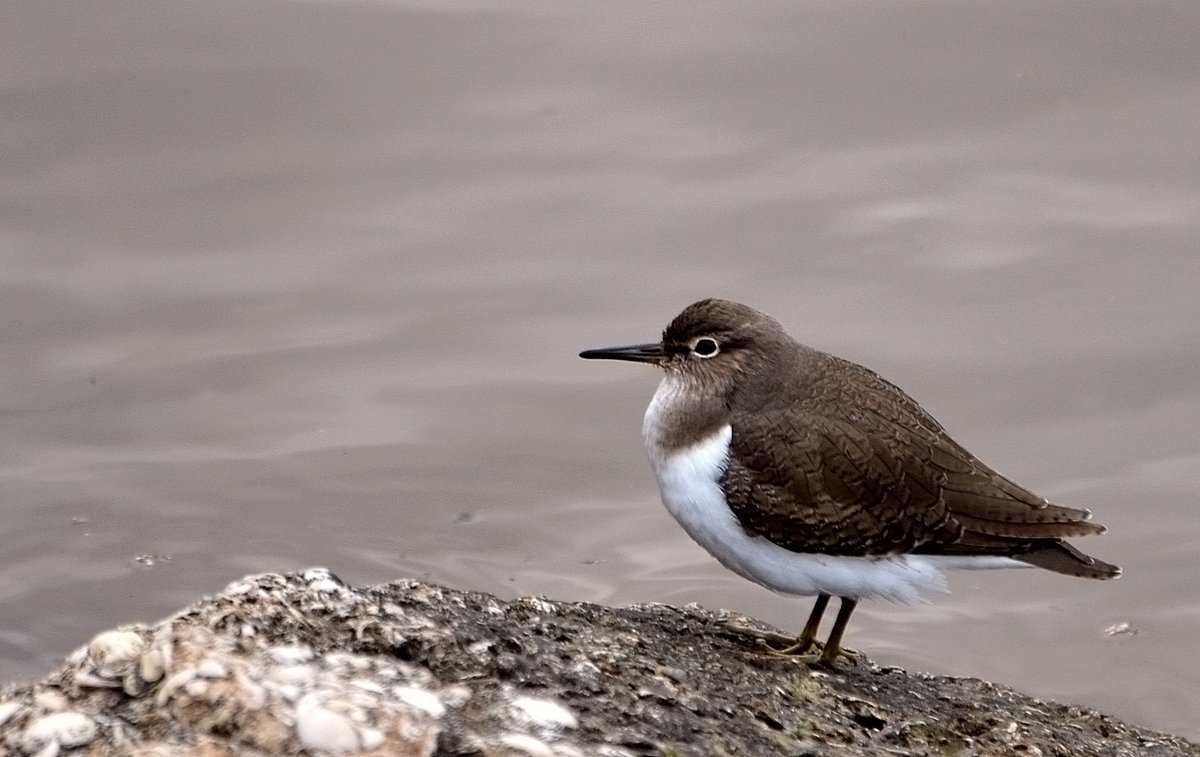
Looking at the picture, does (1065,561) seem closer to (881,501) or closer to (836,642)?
(881,501)

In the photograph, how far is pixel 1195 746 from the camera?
5.51 meters

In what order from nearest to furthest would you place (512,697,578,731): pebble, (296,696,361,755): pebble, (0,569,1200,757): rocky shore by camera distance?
(296,696,361,755): pebble, (0,569,1200,757): rocky shore, (512,697,578,731): pebble

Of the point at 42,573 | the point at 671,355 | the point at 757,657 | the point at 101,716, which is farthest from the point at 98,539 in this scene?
the point at 101,716

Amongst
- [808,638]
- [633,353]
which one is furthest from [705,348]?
[808,638]

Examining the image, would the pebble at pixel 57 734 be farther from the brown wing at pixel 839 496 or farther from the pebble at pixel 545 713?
the brown wing at pixel 839 496

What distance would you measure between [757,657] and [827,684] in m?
0.33

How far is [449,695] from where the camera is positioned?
12.4 feet

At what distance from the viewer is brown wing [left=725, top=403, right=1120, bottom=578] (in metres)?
5.80

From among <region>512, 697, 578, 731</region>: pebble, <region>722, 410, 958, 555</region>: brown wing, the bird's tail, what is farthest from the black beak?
<region>512, 697, 578, 731</region>: pebble

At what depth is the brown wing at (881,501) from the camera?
5.80 m

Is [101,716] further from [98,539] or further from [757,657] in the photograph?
[98,539]

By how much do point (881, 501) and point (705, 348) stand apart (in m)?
1.02

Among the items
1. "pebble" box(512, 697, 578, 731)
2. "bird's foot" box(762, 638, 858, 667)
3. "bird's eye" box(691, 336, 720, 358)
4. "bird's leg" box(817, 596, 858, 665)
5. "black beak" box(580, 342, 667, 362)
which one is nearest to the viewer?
"pebble" box(512, 697, 578, 731)

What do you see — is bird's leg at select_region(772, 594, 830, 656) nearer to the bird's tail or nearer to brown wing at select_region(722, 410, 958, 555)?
brown wing at select_region(722, 410, 958, 555)
